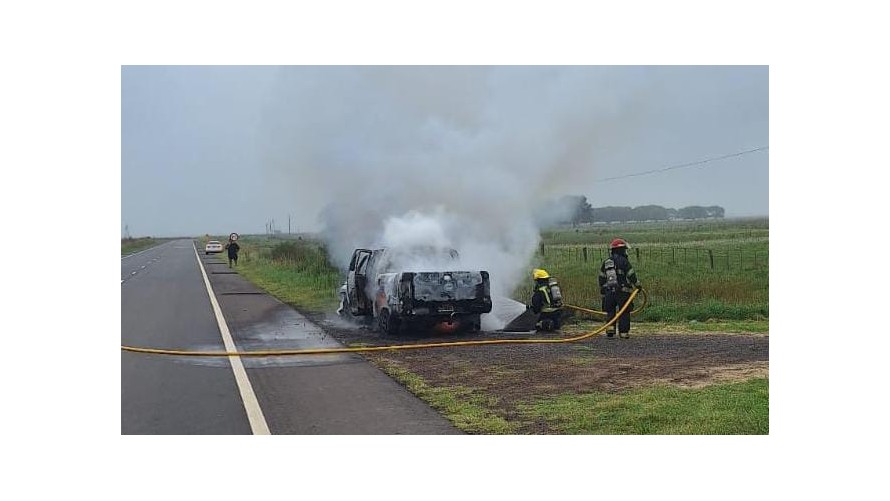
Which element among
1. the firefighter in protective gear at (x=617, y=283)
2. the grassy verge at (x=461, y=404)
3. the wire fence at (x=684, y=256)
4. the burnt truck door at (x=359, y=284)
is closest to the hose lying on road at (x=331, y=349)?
the firefighter in protective gear at (x=617, y=283)

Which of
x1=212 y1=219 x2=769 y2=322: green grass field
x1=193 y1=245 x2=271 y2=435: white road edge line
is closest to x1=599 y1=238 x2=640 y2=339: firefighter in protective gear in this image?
x1=212 y1=219 x2=769 y2=322: green grass field

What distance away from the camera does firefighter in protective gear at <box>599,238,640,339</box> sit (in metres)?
13.4

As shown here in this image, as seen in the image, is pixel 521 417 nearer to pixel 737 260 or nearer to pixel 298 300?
pixel 298 300

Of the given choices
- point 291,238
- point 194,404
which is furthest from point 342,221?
point 194,404

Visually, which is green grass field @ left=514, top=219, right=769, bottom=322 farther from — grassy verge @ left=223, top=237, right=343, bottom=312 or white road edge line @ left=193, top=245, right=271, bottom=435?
white road edge line @ left=193, top=245, right=271, bottom=435

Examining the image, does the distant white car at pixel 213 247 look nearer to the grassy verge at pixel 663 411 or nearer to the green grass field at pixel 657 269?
the green grass field at pixel 657 269

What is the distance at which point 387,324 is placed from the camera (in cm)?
1340

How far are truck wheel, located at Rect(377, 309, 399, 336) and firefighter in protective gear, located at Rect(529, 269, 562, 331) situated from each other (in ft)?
8.42

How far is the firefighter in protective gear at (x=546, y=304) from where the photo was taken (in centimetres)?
1382

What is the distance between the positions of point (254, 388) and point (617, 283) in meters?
6.97

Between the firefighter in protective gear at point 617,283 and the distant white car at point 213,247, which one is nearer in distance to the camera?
the firefighter in protective gear at point 617,283

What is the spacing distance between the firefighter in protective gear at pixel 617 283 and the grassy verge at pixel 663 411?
4334mm

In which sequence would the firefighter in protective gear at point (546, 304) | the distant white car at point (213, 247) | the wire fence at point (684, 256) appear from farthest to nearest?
the distant white car at point (213, 247)
the wire fence at point (684, 256)
the firefighter in protective gear at point (546, 304)

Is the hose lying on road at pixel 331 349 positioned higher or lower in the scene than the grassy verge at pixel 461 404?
higher
